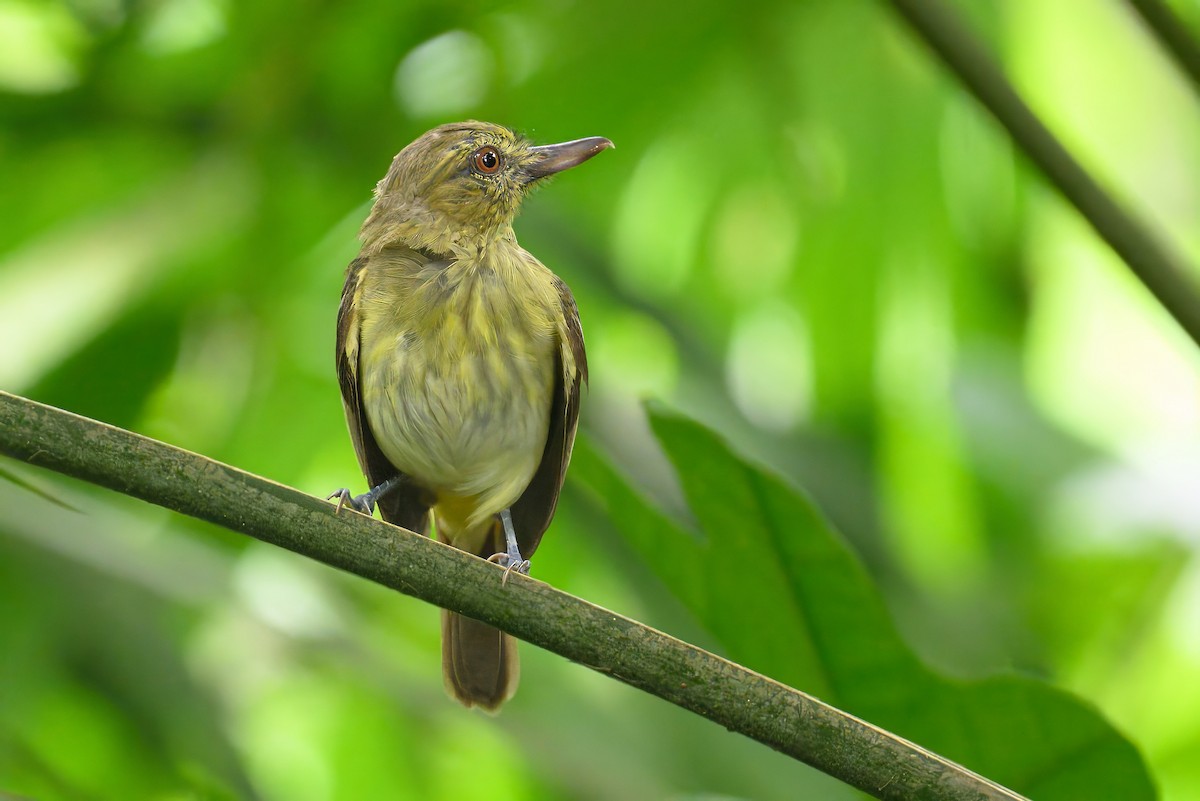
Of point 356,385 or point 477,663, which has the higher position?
point 356,385

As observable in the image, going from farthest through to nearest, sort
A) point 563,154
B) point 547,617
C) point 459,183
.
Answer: point 459,183 < point 563,154 < point 547,617

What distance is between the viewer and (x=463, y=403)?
119 inches

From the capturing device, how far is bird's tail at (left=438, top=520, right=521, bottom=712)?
3.03 metres

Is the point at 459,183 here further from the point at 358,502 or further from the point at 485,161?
the point at 358,502

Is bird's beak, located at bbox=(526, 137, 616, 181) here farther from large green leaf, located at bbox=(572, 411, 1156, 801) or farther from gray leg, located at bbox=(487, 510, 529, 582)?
large green leaf, located at bbox=(572, 411, 1156, 801)

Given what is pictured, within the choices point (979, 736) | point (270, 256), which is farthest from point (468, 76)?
point (979, 736)

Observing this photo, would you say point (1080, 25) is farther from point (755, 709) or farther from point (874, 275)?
point (755, 709)

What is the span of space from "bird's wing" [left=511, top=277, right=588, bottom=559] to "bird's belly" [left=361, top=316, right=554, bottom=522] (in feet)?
0.12

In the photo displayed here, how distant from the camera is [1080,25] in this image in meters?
4.26

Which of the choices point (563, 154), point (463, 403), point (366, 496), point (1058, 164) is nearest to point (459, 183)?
point (563, 154)

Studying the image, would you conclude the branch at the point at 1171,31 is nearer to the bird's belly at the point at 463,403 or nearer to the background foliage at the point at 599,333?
the background foliage at the point at 599,333

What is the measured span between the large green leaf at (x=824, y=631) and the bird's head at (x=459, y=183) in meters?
1.22

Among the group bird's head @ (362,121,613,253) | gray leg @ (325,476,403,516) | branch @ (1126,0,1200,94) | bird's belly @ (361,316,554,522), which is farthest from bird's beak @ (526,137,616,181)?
branch @ (1126,0,1200,94)

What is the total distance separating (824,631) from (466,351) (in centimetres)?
121
